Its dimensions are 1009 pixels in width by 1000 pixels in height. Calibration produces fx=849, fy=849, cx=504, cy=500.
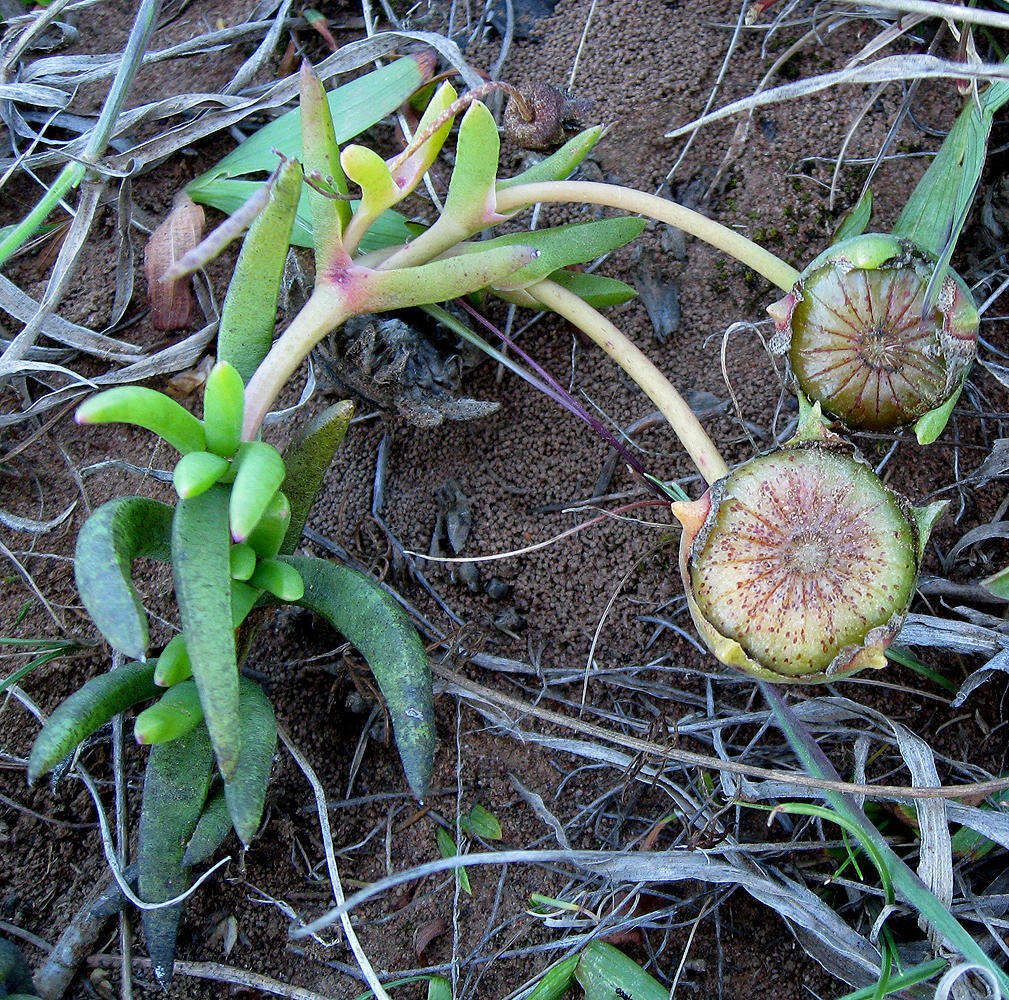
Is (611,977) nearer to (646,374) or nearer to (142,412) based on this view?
(646,374)

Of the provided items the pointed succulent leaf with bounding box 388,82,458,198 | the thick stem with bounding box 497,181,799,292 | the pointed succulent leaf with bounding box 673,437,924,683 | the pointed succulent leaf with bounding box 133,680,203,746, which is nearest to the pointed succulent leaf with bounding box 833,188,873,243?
the thick stem with bounding box 497,181,799,292

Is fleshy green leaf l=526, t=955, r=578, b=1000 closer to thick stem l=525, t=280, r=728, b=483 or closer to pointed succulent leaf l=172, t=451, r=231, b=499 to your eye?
thick stem l=525, t=280, r=728, b=483

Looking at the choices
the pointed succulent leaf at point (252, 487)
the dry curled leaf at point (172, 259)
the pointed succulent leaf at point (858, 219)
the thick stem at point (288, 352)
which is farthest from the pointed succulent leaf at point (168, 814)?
the pointed succulent leaf at point (858, 219)

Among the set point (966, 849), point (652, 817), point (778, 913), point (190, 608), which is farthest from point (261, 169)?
point (966, 849)

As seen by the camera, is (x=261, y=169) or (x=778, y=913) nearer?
(x=778, y=913)

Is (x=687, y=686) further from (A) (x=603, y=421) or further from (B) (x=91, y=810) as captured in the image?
(B) (x=91, y=810)

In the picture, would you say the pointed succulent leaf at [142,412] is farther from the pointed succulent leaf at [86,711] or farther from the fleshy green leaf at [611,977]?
the fleshy green leaf at [611,977]
